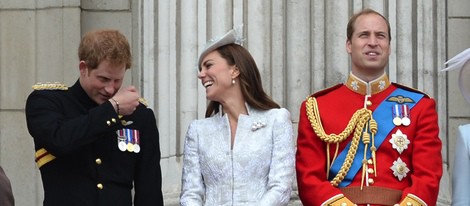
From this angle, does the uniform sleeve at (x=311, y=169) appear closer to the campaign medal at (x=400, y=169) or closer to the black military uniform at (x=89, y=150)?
the campaign medal at (x=400, y=169)

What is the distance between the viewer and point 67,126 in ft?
24.2

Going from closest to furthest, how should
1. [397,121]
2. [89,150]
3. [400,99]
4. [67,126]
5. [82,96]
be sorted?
[67,126]
[89,150]
[82,96]
[397,121]
[400,99]

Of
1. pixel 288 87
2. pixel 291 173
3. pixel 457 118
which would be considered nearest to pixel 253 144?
pixel 291 173

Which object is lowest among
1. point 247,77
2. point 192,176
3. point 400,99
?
point 192,176

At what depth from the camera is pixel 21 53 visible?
9664mm

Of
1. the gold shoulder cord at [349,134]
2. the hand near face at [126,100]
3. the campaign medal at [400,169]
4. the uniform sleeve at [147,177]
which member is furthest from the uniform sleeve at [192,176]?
the campaign medal at [400,169]

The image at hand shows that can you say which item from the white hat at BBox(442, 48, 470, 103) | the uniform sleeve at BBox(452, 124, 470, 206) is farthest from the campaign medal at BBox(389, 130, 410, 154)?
the white hat at BBox(442, 48, 470, 103)

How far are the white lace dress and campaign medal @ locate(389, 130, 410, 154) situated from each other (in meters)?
0.50

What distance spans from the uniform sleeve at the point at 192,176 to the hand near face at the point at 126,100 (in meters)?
0.48

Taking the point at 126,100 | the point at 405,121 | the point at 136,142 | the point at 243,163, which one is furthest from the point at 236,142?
the point at 405,121

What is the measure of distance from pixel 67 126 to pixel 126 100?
0.31 m

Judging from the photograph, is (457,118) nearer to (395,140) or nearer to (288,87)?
(288,87)

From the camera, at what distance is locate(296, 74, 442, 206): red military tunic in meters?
7.64

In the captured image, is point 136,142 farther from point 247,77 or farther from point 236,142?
point 247,77
